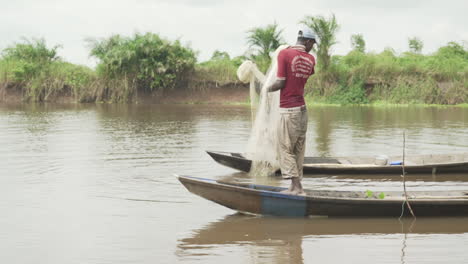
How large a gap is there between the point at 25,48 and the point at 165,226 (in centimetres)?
3161

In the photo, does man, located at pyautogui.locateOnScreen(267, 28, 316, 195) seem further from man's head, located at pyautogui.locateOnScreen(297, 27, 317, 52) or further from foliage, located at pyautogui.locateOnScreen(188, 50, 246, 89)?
foliage, located at pyautogui.locateOnScreen(188, 50, 246, 89)

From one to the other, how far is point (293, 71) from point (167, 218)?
2.12 meters

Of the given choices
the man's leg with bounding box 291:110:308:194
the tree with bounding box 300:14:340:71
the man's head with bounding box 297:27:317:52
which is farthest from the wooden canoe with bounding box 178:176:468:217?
the tree with bounding box 300:14:340:71

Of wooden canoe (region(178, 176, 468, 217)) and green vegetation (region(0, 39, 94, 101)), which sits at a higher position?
green vegetation (region(0, 39, 94, 101))

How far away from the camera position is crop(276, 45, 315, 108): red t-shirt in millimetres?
6184

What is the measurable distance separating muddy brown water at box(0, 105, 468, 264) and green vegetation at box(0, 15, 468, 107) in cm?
1704

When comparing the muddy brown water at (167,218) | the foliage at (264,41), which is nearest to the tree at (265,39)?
the foliage at (264,41)

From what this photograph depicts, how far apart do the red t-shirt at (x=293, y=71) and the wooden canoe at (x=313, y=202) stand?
1.02 metres

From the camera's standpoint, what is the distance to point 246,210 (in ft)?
21.0

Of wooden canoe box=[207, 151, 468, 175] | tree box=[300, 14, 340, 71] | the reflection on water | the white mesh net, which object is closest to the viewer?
the reflection on water

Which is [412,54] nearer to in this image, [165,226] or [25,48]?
[25,48]

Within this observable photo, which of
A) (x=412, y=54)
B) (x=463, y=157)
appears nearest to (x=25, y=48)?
(x=412, y=54)

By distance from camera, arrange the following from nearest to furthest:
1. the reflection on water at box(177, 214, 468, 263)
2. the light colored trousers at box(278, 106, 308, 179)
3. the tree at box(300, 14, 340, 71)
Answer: the reflection on water at box(177, 214, 468, 263) < the light colored trousers at box(278, 106, 308, 179) < the tree at box(300, 14, 340, 71)

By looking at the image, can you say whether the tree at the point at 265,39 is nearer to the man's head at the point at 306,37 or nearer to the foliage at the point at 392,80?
the foliage at the point at 392,80
